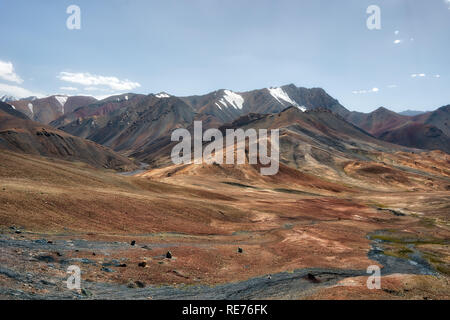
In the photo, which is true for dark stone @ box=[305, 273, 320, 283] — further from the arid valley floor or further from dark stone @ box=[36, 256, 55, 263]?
dark stone @ box=[36, 256, 55, 263]

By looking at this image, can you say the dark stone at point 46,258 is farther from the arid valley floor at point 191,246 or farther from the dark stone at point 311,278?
the dark stone at point 311,278

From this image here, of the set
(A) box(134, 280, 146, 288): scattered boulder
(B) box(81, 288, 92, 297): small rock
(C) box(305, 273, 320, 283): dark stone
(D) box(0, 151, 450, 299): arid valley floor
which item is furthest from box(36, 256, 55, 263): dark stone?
(C) box(305, 273, 320, 283): dark stone

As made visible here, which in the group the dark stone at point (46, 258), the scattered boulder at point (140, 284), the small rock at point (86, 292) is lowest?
the scattered boulder at point (140, 284)

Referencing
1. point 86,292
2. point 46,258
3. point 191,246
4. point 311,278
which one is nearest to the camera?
point 86,292

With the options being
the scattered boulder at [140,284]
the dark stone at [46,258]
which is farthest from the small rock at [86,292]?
the dark stone at [46,258]

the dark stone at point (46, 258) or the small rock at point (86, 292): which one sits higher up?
the dark stone at point (46, 258)

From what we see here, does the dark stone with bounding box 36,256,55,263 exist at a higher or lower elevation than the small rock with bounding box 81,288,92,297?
higher

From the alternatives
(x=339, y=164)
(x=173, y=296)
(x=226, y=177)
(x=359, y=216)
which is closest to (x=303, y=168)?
(x=339, y=164)

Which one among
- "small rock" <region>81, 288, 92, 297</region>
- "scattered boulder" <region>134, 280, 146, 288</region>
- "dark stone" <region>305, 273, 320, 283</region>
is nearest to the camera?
"small rock" <region>81, 288, 92, 297</region>

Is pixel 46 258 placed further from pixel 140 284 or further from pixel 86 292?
pixel 140 284

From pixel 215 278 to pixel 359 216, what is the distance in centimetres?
5955

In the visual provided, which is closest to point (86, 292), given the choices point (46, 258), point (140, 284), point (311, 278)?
point (140, 284)

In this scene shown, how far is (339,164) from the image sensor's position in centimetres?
18050

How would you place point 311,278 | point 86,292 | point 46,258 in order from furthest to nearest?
point 311,278 < point 46,258 < point 86,292
